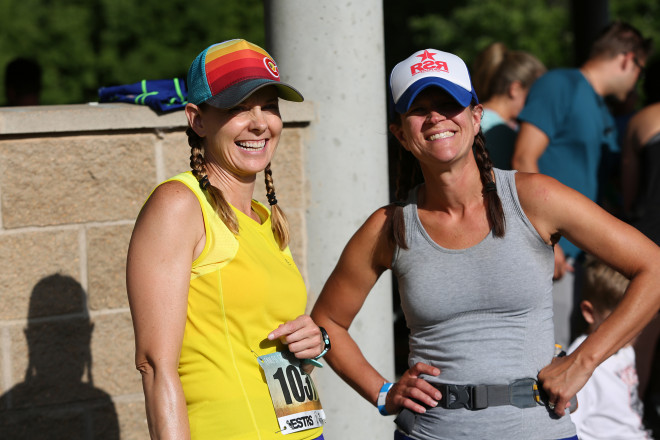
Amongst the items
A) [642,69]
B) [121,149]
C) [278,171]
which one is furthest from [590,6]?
[121,149]

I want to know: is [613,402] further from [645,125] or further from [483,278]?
[483,278]

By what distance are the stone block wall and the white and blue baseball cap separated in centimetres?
133

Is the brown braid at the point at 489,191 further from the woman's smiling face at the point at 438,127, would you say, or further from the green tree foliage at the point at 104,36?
the green tree foliage at the point at 104,36

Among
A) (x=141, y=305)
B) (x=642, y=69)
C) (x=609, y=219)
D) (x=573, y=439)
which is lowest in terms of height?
(x=573, y=439)

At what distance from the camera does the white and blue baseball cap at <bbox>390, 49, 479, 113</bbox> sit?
2512 millimetres

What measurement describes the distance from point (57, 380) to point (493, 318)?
6.12ft

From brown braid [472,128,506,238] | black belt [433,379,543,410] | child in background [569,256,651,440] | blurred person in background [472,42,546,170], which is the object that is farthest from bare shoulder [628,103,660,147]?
black belt [433,379,543,410]

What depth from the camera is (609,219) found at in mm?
2533

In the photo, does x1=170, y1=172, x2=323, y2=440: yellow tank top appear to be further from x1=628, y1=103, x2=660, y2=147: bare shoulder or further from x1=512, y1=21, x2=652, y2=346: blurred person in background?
x1=628, y1=103, x2=660, y2=147: bare shoulder

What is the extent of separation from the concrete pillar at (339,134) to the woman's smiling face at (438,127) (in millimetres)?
1255

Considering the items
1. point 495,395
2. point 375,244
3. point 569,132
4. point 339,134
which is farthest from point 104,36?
point 495,395

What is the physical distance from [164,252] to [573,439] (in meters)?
1.27

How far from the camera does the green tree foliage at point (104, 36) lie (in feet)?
60.9

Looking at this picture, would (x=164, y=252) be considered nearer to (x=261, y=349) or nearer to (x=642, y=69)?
(x=261, y=349)
